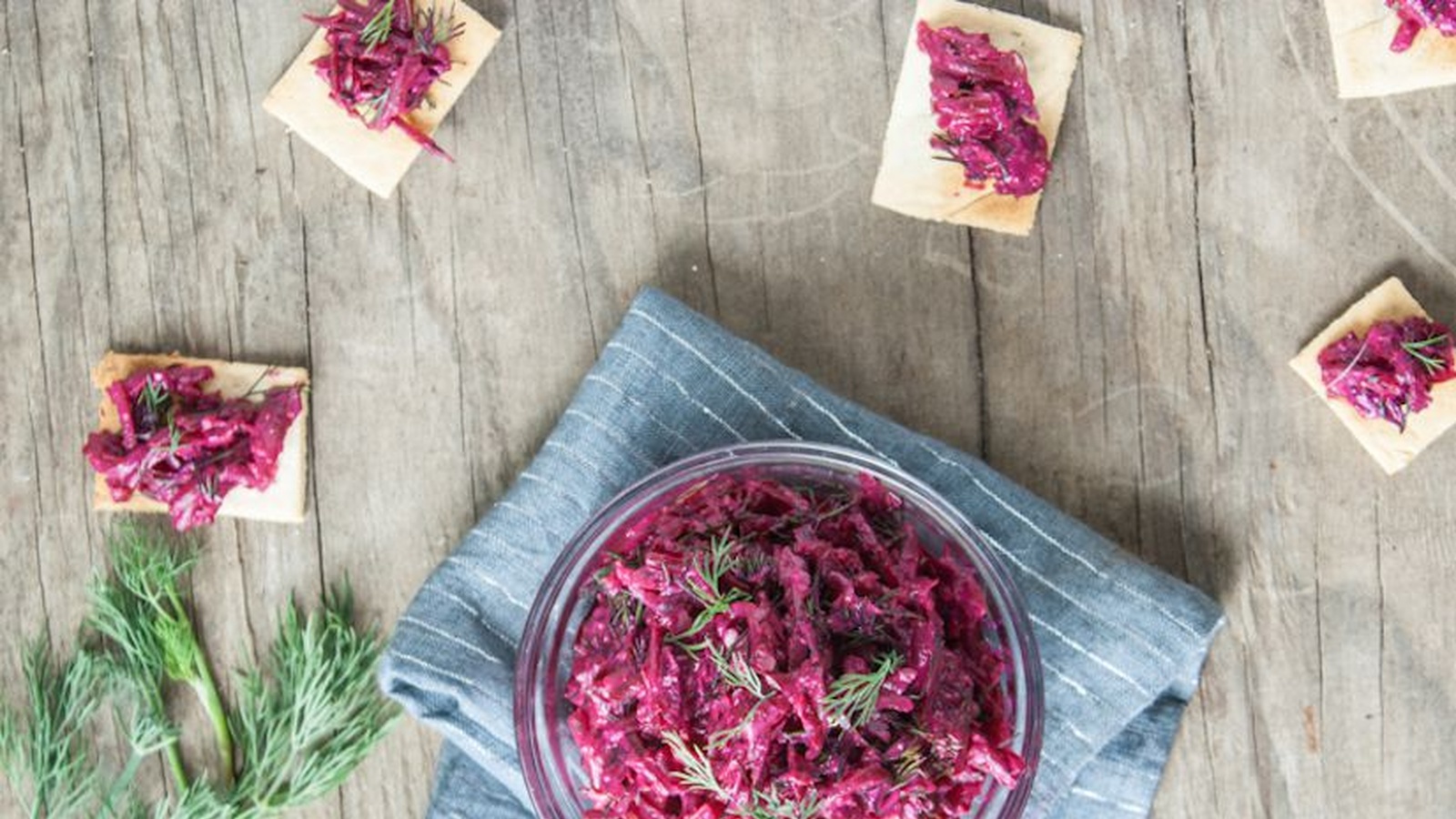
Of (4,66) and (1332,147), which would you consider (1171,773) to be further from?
(4,66)

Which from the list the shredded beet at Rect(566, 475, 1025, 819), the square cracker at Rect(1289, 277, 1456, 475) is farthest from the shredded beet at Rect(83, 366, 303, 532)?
the square cracker at Rect(1289, 277, 1456, 475)

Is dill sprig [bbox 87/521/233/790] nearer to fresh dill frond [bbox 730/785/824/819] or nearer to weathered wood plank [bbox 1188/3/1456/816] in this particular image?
fresh dill frond [bbox 730/785/824/819]

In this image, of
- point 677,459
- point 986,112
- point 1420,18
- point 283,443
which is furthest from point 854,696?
point 1420,18

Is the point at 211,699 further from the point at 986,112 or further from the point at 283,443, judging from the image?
the point at 986,112

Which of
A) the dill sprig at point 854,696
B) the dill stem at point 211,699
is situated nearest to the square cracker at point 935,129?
the dill sprig at point 854,696

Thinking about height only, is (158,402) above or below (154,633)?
above

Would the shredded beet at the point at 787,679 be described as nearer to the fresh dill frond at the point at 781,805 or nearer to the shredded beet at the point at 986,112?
the fresh dill frond at the point at 781,805
